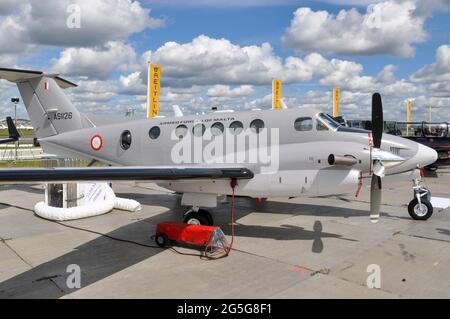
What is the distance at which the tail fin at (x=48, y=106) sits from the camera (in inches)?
492

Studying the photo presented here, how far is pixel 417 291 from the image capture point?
5.58m

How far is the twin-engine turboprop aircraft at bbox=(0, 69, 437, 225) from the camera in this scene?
316 inches

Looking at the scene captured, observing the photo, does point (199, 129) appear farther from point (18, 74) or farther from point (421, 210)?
point (18, 74)

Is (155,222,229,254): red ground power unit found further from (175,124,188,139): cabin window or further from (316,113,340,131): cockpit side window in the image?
(316,113,340,131): cockpit side window

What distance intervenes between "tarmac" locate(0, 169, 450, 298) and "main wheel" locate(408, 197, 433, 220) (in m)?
0.24

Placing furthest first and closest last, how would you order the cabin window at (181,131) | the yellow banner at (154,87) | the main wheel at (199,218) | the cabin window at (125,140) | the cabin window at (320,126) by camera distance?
the yellow banner at (154,87), the cabin window at (125,140), the cabin window at (181,131), the main wheel at (199,218), the cabin window at (320,126)

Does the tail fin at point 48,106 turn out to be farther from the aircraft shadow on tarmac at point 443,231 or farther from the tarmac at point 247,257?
the aircraft shadow on tarmac at point 443,231

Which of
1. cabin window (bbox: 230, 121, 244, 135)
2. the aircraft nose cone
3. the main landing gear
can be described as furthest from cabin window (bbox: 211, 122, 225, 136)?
the main landing gear

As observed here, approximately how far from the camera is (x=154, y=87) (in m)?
26.1

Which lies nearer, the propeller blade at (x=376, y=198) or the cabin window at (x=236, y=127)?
the propeller blade at (x=376, y=198)

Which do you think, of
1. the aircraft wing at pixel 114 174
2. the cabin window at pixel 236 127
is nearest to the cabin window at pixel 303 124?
the cabin window at pixel 236 127

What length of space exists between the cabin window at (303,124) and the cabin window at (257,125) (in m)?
0.88

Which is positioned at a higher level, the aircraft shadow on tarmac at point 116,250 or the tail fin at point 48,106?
the tail fin at point 48,106
